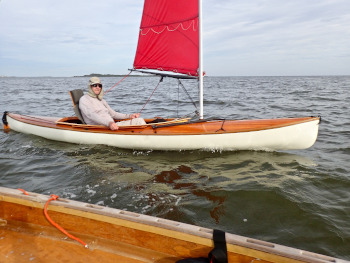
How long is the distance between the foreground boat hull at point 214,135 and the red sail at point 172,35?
1871 mm

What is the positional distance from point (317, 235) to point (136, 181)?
3.40 m

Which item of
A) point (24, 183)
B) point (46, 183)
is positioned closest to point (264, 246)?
point (46, 183)

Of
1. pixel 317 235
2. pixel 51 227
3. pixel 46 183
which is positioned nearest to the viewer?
pixel 51 227

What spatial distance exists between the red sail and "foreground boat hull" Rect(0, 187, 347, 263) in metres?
5.63

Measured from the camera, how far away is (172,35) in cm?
748

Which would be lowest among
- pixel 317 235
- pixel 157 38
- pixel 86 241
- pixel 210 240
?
pixel 317 235

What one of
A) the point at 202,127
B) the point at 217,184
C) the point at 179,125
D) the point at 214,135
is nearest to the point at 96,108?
the point at 179,125

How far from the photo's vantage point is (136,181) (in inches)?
216

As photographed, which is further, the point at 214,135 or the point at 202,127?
the point at 202,127

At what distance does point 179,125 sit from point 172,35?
2.71 m

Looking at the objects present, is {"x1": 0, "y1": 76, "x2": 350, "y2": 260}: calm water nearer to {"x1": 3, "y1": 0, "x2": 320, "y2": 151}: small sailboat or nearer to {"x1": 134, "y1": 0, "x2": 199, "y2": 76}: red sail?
{"x1": 3, "y1": 0, "x2": 320, "y2": 151}: small sailboat

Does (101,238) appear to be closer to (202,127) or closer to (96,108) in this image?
(202,127)

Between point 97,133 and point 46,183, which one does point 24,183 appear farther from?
point 97,133

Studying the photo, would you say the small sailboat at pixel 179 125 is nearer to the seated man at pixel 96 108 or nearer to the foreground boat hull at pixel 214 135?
the foreground boat hull at pixel 214 135
